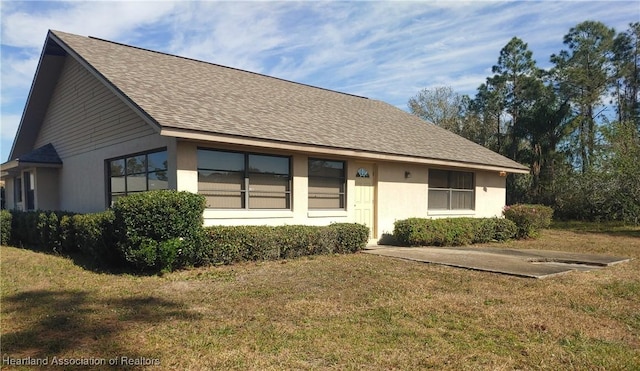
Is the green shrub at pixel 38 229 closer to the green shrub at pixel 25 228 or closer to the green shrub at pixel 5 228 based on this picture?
the green shrub at pixel 25 228

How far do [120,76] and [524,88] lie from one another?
34127 millimetres

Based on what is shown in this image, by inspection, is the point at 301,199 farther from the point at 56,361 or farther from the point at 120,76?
the point at 56,361

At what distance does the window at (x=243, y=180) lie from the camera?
1012cm

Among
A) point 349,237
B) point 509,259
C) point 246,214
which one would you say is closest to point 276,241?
point 246,214

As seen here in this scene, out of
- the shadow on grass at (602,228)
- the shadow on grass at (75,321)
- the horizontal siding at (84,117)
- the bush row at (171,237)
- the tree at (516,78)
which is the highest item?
the tree at (516,78)

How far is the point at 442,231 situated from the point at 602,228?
503 inches

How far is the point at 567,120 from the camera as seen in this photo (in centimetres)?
2991

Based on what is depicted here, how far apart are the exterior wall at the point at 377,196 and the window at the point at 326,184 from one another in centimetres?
20

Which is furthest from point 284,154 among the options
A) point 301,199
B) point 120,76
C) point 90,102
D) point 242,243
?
point 90,102

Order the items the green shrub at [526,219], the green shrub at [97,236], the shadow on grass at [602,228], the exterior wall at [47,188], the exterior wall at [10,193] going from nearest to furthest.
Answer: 1. the green shrub at [97,236]
2. the exterior wall at [47,188]
3. the green shrub at [526,219]
4. the exterior wall at [10,193]
5. the shadow on grass at [602,228]

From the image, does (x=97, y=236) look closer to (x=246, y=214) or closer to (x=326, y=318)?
(x=246, y=214)

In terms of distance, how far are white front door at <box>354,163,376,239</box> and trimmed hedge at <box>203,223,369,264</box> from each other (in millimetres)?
1699

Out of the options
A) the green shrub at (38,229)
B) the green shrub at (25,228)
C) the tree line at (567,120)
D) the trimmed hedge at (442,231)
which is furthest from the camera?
the tree line at (567,120)

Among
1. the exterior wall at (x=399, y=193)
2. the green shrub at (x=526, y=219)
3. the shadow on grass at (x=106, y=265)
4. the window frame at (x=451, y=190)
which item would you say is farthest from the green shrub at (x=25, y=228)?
the green shrub at (x=526, y=219)
